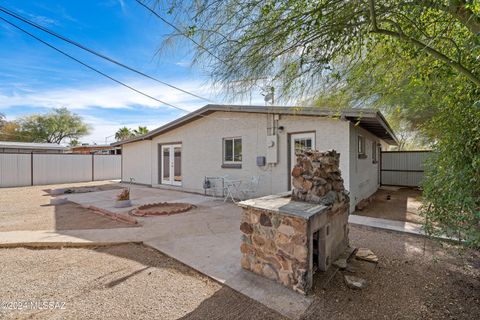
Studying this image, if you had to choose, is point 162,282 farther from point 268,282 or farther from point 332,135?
point 332,135

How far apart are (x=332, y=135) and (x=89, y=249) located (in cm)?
639

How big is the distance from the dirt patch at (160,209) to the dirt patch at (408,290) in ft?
15.8

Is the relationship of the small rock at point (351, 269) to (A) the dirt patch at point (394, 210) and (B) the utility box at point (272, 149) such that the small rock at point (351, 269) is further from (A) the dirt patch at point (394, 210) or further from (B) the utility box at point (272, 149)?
(B) the utility box at point (272, 149)

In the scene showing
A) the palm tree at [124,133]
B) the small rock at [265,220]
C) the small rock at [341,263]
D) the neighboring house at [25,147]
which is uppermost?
the palm tree at [124,133]

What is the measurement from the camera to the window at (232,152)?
9312 mm

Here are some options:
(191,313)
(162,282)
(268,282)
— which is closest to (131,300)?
(162,282)

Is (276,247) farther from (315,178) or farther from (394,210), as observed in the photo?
(394,210)

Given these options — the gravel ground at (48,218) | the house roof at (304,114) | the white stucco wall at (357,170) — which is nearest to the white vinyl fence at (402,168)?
the house roof at (304,114)

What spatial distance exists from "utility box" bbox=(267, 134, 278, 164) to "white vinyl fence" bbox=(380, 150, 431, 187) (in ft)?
30.1

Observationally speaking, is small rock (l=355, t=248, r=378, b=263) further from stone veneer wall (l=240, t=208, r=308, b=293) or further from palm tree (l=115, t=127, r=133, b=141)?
palm tree (l=115, t=127, r=133, b=141)

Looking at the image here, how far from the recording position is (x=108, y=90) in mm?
9242

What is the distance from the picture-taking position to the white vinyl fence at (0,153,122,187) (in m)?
13.3

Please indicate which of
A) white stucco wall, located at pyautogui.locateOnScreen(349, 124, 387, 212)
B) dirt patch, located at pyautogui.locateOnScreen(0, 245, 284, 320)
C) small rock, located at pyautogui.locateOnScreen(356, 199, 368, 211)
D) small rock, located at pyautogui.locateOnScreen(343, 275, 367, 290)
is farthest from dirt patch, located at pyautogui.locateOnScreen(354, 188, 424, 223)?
dirt patch, located at pyautogui.locateOnScreen(0, 245, 284, 320)

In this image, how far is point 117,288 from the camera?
290cm
